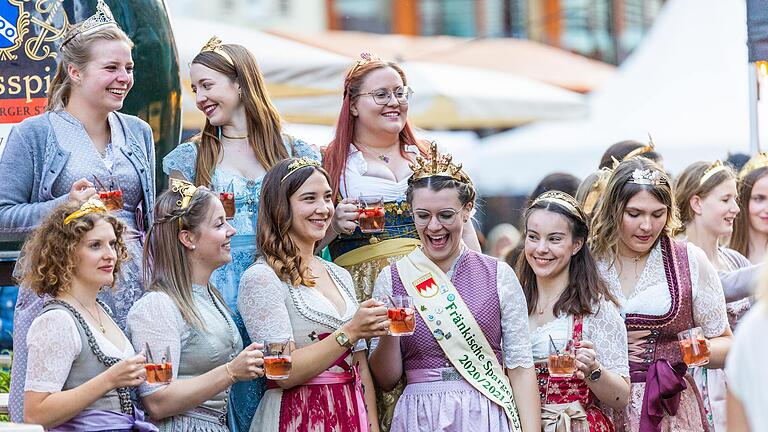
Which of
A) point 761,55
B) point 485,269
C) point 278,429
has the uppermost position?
point 761,55

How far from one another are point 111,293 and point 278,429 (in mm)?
921

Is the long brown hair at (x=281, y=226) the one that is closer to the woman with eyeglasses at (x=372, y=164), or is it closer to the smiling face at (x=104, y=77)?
the woman with eyeglasses at (x=372, y=164)

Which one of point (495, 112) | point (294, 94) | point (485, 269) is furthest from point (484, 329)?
point (495, 112)

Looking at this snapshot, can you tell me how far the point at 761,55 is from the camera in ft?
24.3

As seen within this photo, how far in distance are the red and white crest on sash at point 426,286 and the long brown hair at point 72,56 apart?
1614 millimetres

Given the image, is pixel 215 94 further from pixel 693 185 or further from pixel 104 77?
pixel 693 185

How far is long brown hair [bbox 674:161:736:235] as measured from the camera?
8195mm

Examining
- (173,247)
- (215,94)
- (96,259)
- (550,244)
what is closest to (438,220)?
(550,244)

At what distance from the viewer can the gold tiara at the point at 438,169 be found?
20.5 ft

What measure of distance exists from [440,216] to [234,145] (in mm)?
1140

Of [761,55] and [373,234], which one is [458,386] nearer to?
[373,234]

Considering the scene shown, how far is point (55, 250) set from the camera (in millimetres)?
5578

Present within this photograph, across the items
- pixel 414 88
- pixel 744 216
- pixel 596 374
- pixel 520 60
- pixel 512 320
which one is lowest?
pixel 596 374

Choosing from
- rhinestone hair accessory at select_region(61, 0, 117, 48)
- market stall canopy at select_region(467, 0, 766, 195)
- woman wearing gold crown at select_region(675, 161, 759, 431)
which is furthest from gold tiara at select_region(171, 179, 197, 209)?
market stall canopy at select_region(467, 0, 766, 195)
